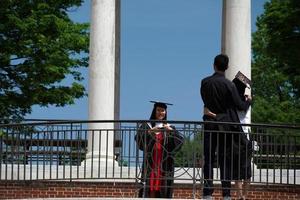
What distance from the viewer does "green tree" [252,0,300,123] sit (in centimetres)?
5272

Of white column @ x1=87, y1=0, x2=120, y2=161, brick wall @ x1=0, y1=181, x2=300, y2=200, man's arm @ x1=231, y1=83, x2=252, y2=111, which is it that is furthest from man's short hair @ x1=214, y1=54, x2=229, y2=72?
white column @ x1=87, y1=0, x2=120, y2=161

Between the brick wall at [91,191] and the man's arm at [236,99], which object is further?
the brick wall at [91,191]

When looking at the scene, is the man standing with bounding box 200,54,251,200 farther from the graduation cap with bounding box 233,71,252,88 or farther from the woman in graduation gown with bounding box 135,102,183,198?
the woman in graduation gown with bounding box 135,102,183,198

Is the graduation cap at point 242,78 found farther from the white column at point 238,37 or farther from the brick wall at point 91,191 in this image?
the white column at point 238,37

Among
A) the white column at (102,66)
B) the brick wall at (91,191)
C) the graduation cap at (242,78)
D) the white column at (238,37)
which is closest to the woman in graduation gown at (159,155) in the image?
the graduation cap at (242,78)

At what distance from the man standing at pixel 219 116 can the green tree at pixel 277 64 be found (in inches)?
1192

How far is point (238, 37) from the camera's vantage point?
33.1m

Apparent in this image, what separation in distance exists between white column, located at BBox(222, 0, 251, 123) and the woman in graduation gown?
34.5 ft

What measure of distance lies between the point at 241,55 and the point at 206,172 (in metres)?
11.6

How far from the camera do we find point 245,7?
3322 cm

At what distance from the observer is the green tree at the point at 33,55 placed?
5019 centimetres

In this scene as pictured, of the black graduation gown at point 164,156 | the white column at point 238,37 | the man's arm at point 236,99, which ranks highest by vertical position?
the white column at point 238,37

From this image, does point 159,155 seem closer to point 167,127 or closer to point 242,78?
point 167,127

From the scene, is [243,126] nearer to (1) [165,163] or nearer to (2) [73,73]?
(1) [165,163]
